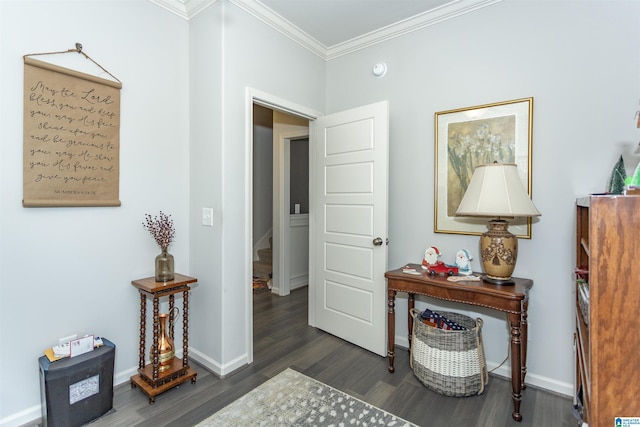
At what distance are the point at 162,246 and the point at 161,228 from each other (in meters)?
0.12

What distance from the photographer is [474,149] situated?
92.3 inches

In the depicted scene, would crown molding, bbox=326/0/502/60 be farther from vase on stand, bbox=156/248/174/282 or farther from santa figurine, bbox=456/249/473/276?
vase on stand, bbox=156/248/174/282

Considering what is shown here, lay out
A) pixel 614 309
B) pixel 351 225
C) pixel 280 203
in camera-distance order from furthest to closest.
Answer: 1. pixel 280 203
2. pixel 351 225
3. pixel 614 309

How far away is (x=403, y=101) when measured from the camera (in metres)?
2.70

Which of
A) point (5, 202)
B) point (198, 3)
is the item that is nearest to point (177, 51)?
point (198, 3)

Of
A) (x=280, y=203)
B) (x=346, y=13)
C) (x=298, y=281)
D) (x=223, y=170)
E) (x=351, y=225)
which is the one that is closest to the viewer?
(x=223, y=170)

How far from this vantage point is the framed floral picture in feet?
7.09

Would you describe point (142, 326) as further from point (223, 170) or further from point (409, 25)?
point (409, 25)

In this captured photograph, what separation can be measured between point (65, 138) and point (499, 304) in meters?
2.75

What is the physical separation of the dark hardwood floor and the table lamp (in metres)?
0.77

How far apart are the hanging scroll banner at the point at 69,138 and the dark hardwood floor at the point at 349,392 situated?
1311 mm

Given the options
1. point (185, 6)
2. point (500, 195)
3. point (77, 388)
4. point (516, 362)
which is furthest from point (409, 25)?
point (77, 388)

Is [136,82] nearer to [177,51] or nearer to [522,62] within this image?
[177,51]

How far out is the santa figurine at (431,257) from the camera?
239cm
